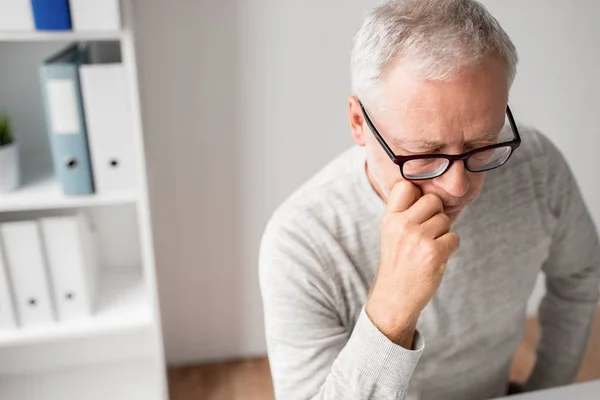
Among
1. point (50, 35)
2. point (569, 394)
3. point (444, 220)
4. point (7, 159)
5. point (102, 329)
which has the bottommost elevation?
point (102, 329)

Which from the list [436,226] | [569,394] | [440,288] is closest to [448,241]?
[436,226]

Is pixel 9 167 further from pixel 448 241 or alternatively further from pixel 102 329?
pixel 448 241

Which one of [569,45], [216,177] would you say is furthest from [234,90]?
[569,45]

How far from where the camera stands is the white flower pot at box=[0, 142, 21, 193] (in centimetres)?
155

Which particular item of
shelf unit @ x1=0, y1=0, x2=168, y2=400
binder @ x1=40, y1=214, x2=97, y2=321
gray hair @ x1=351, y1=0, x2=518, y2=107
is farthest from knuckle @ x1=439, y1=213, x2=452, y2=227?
binder @ x1=40, y1=214, x2=97, y2=321

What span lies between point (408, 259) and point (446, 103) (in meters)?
0.25

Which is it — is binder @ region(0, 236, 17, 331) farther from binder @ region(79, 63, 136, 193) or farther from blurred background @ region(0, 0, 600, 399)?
binder @ region(79, 63, 136, 193)

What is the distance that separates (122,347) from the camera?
2.11 metres

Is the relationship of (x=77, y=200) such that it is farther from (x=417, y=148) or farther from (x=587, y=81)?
(x=587, y=81)

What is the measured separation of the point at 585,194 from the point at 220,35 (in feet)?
5.11

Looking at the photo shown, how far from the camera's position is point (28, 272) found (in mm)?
1702

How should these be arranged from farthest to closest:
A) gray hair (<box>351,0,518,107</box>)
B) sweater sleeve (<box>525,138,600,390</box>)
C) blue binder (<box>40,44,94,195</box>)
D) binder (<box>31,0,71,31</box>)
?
blue binder (<box>40,44,94,195</box>) < binder (<box>31,0,71,31</box>) < sweater sleeve (<box>525,138,600,390</box>) < gray hair (<box>351,0,518,107</box>)

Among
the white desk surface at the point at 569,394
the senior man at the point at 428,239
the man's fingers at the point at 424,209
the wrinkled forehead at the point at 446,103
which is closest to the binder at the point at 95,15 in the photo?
the senior man at the point at 428,239

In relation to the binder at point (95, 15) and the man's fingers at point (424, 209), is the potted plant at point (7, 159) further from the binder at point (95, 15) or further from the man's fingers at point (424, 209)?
the man's fingers at point (424, 209)
